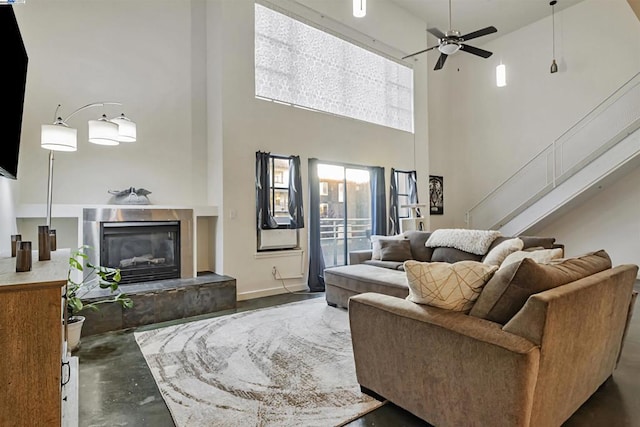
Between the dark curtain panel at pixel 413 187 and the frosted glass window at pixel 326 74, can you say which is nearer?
the frosted glass window at pixel 326 74

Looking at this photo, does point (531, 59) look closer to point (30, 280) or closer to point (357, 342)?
point (357, 342)

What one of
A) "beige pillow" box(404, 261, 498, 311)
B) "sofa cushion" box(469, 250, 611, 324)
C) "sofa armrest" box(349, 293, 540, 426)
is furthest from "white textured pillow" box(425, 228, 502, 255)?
"sofa armrest" box(349, 293, 540, 426)

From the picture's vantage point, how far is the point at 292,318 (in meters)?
3.97

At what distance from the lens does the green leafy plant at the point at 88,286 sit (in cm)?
302

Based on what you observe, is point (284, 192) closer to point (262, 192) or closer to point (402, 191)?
point (262, 192)

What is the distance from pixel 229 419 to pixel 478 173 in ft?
26.6

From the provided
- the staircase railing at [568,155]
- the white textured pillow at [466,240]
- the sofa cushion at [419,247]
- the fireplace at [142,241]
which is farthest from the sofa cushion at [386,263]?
the staircase railing at [568,155]

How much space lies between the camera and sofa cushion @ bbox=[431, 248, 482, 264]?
452cm

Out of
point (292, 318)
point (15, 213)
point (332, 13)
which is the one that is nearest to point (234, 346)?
point (292, 318)

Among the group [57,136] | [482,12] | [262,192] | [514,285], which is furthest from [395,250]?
[482,12]

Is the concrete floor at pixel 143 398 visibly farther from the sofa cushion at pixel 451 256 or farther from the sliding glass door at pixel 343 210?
the sliding glass door at pixel 343 210

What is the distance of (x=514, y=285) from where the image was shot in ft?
5.59

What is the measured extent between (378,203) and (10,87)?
Result: 548 centimetres

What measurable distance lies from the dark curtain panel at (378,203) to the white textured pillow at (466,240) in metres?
1.55
